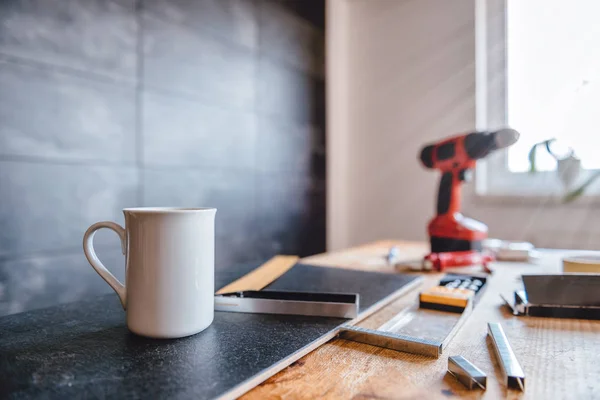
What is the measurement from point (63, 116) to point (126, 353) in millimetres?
1206

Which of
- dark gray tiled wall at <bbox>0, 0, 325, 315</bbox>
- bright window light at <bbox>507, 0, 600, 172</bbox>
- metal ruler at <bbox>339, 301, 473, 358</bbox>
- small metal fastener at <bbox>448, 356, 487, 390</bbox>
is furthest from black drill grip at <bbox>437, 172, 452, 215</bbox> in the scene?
dark gray tiled wall at <bbox>0, 0, 325, 315</bbox>

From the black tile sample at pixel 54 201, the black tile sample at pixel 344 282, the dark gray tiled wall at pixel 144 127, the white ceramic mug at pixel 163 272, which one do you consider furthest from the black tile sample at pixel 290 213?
the white ceramic mug at pixel 163 272

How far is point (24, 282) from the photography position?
50.7 inches

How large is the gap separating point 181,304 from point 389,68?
2.14m

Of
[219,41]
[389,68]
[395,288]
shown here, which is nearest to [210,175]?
[219,41]

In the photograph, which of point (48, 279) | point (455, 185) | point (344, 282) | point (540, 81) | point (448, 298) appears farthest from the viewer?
point (540, 81)

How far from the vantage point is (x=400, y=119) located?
226 centimetres

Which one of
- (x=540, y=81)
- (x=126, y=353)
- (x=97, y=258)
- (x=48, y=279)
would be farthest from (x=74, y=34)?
(x=540, y=81)

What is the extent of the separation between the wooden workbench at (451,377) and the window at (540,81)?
1.28m

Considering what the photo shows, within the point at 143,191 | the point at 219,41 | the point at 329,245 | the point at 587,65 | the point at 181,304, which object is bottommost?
the point at 329,245

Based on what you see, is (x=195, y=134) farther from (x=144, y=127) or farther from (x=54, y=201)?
(x=54, y=201)

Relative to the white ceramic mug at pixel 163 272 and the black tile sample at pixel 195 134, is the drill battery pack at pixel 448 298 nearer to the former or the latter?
the white ceramic mug at pixel 163 272

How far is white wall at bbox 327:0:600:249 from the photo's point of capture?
1.93 m

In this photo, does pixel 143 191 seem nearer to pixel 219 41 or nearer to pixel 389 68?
pixel 219 41
